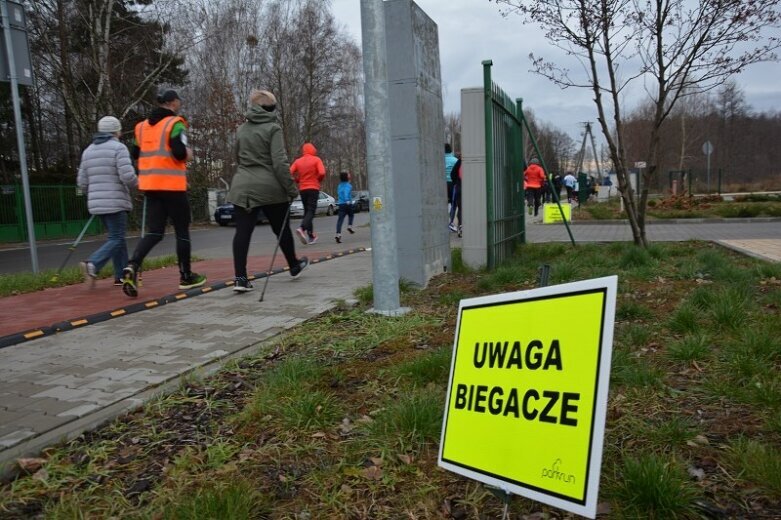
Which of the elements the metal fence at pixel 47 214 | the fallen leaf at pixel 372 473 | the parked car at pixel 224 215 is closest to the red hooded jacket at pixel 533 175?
the metal fence at pixel 47 214

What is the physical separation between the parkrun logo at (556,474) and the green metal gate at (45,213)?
2261cm

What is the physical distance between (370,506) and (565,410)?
2.98 feet

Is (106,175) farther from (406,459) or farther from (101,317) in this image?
(406,459)

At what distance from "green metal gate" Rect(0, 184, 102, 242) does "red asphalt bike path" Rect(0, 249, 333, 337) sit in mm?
15852

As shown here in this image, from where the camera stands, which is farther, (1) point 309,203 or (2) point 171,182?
(1) point 309,203

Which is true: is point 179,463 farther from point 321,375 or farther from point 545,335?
point 545,335

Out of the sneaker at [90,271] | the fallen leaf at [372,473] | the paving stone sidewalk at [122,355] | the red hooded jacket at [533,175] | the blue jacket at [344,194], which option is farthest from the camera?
the red hooded jacket at [533,175]

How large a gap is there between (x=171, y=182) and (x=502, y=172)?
412 cm

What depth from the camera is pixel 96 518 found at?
2254mm

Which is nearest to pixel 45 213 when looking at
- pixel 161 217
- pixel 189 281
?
pixel 189 281

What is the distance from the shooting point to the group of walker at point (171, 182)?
608 centimetres

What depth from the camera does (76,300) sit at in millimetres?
6242

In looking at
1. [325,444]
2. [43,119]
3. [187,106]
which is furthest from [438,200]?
[187,106]

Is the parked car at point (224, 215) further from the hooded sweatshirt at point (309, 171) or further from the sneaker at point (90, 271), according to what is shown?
the sneaker at point (90, 271)
